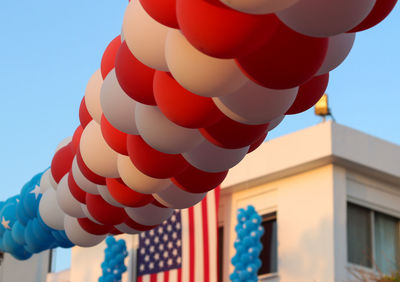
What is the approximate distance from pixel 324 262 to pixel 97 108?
37.4 ft

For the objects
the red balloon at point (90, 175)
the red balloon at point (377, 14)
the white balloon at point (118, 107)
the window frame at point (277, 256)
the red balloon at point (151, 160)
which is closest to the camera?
the red balloon at point (377, 14)

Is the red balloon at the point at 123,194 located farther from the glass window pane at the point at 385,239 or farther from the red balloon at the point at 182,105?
the glass window pane at the point at 385,239

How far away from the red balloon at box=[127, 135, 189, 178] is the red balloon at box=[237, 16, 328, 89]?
1.79 metres

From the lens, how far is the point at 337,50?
494cm

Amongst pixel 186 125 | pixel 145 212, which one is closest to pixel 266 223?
pixel 145 212

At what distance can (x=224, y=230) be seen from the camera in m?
20.0

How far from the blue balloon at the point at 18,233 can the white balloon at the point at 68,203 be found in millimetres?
2462

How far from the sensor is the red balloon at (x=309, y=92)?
17.3 ft

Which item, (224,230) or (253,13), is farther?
(224,230)

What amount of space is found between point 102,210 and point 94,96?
1.12 m

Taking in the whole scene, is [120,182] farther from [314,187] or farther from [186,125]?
[314,187]

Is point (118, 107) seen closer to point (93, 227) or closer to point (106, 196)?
point (106, 196)

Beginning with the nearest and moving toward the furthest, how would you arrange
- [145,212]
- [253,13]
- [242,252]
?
[253,13] < [145,212] < [242,252]

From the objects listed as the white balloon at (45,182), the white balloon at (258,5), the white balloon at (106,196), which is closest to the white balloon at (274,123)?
the white balloon at (258,5)
